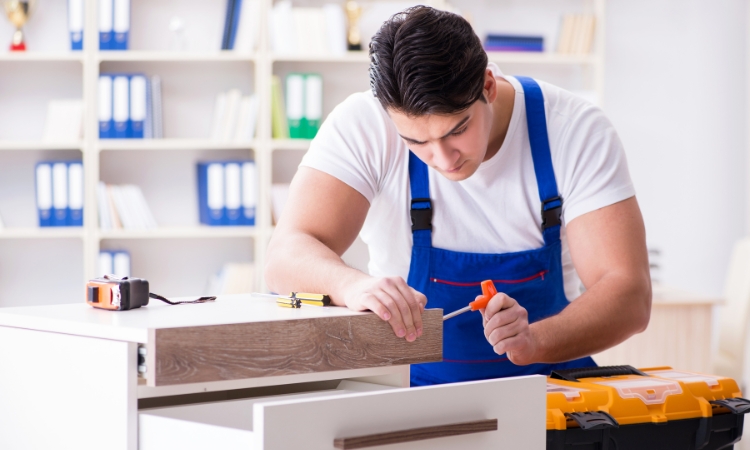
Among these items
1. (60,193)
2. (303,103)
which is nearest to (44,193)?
(60,193)

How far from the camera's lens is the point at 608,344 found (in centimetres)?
146

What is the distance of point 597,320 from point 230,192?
2641 mm

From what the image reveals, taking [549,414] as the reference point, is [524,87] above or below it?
above

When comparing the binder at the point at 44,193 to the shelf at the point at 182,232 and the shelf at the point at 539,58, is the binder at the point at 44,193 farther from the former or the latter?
the shelf at the point at 539,58

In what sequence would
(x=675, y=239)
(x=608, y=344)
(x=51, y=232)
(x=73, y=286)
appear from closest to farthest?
(x=608, y=344) → (x=51, y=232) → (x=73, y=286) → (x=675, y=239)

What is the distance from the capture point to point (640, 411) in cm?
112

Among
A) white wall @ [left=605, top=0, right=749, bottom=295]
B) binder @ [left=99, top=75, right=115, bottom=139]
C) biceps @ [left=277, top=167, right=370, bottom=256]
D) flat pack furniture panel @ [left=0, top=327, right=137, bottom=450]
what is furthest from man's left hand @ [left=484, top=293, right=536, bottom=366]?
white wall @ [left=605, top=0, right=749, bottom=295]

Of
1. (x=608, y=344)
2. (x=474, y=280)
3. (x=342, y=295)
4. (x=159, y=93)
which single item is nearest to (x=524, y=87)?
(x=474, y=280)

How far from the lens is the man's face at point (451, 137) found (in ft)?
4.34

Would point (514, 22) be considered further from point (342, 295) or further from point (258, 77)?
point (342, 295)

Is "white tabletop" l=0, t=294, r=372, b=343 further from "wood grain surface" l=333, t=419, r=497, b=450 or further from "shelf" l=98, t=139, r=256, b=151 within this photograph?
"shelf" l=98, t=139, r=256, b=151

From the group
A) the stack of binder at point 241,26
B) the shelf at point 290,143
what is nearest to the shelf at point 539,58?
the shelf at point 290,143

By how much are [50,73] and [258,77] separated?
1.01 m

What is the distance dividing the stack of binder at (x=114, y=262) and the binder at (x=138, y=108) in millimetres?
537
